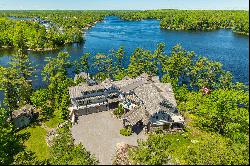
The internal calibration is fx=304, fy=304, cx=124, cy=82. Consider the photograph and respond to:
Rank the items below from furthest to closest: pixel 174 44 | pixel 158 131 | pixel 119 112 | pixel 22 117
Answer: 1. pixel 174 44
2. pixel 119 112
3. pixel 22 117
4. pixel 158 131

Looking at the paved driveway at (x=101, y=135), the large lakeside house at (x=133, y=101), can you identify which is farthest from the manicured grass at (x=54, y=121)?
the paved driveway at (x=101, y=135)

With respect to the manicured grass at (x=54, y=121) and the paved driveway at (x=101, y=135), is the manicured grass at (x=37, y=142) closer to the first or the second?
the manicured grass at (x=54, y=121)

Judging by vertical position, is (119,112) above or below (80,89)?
below

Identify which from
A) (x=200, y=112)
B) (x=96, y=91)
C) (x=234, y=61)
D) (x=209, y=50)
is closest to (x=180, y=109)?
(x=200, y=112)

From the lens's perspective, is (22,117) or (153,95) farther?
(22,117)

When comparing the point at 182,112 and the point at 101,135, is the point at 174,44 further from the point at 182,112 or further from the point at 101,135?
the point at 101,135

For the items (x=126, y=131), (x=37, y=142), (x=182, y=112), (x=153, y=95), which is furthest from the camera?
(x=182, y=112)

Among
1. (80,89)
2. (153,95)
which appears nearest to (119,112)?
(153,95)
